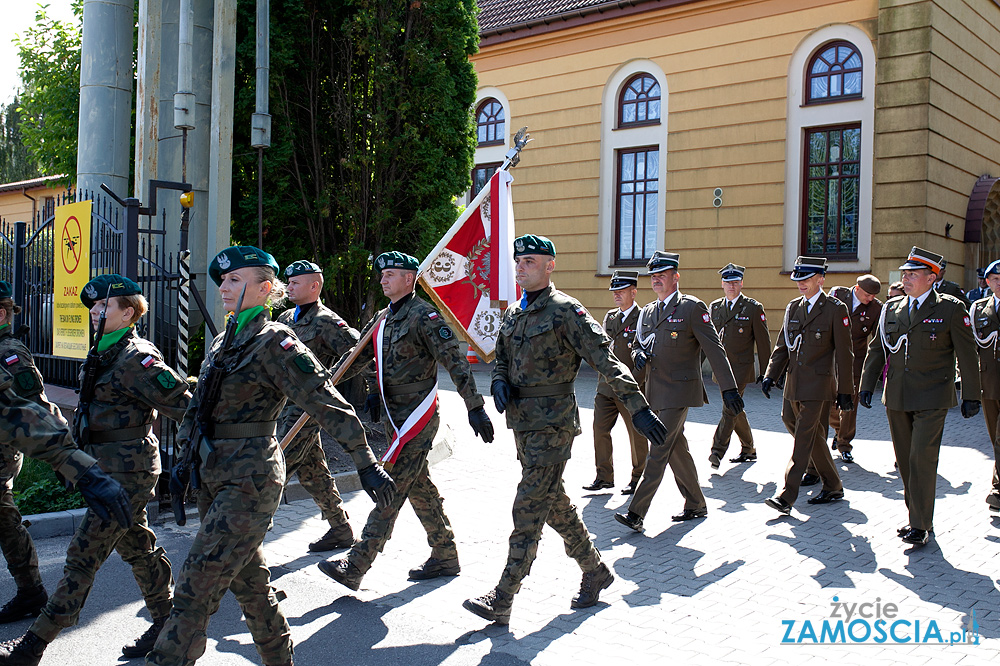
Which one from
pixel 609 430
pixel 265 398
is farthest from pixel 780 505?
pixel 265 398

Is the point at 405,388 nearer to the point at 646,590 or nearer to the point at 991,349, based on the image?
the point at 646,590

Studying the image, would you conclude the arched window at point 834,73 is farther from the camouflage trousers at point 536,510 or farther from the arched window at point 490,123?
the camouflage trousers at point 536,510

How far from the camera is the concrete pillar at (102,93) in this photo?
10.9m

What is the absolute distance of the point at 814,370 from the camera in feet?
24.5

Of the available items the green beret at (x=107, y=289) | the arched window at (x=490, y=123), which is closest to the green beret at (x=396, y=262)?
the green beret at (x=107, y=289)

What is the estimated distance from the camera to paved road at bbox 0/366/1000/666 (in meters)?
4.42

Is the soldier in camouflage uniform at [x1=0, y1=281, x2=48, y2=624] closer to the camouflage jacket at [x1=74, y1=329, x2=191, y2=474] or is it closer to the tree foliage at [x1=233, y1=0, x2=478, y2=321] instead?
the camouflage jacket at [x1=74, y1=329, x2=191, y2=474]

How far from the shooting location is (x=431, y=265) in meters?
6.88

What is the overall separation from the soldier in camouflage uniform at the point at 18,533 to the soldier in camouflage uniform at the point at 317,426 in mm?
1666

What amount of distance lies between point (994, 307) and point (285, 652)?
681 centimetres

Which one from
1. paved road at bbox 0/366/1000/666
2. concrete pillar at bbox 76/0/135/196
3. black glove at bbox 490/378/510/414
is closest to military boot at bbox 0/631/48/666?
paved road at bbox 0/366/1000/666

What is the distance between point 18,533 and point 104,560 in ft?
3.21

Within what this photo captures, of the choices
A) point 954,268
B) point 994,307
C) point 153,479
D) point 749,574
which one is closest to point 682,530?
point 749,574

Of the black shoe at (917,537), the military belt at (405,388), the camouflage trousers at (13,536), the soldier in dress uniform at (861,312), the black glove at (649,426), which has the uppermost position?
the soldier in dress uniform at (861,312)
